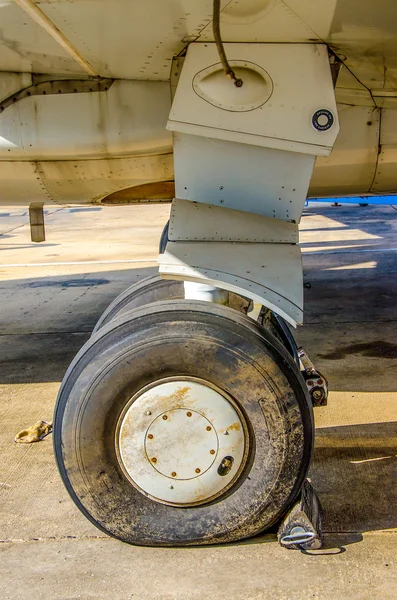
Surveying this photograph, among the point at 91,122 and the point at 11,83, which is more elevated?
the point at 11,83

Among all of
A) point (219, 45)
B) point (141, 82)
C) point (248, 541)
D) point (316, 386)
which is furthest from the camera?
point (141, 82)

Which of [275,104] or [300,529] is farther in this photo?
[275,104]

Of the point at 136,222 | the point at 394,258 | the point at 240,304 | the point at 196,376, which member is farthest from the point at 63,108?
the point at 136,222

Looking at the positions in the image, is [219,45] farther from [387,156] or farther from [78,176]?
[387,156]

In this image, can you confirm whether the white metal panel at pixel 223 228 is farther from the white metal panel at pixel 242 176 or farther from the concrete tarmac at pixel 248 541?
the concrete tarmac at pixel 248 541

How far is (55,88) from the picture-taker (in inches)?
141

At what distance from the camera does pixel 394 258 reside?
8.43 meters

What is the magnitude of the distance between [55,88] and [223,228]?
1208 millimetres

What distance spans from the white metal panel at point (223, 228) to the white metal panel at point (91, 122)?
0.70 m

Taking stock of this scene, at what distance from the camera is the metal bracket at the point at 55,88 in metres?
3.55

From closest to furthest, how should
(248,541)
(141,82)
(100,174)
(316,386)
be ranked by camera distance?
A: (248,541) < (316,386) < (141,82) < (100,174)

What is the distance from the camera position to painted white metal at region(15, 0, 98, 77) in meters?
2.60

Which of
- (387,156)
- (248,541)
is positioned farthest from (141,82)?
(248,541)

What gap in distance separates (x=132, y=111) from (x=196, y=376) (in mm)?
1466
